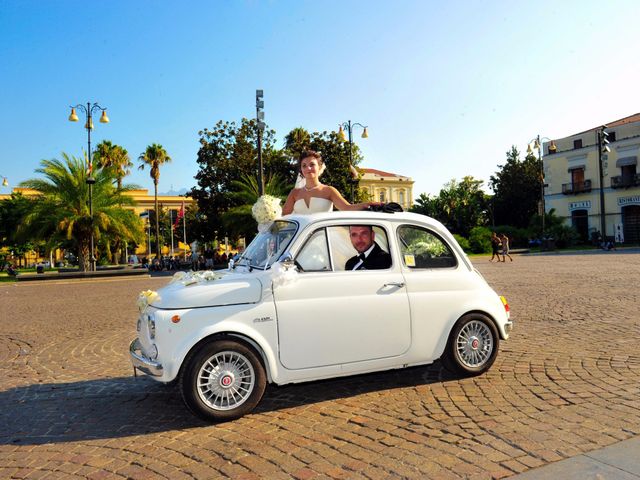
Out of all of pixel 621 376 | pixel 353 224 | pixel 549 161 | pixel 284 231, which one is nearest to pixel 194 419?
pixel 284 231

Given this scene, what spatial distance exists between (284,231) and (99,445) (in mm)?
2276

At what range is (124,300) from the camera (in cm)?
1408

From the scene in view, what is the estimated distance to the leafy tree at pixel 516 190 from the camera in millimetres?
59844

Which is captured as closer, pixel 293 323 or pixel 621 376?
pixel 293 323

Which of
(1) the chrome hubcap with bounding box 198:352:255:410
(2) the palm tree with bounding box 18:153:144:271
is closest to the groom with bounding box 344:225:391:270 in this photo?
(1) the chrome hubcap with bounding box 198:352:255:410

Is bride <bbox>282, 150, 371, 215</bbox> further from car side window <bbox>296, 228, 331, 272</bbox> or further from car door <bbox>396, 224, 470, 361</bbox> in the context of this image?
car side window <bbox>296, 228, 331, 272</bbox>

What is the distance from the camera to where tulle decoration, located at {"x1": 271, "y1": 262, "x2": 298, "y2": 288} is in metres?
4.11

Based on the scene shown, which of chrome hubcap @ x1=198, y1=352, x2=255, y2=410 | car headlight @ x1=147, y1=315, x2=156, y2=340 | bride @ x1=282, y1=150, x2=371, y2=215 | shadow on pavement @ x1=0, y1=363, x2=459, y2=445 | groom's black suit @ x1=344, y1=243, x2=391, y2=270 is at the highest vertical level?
bride @ x1=282, y1=150, x2=371, y2=215

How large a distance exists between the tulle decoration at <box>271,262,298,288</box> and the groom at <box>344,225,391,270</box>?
0.70m

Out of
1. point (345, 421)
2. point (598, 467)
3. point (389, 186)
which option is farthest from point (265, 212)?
point (389, 186)

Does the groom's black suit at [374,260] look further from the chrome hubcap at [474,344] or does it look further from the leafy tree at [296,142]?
the leafy tree at [296,142]

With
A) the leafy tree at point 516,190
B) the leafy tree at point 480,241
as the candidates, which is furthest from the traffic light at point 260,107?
the leafy tree at point 516,190

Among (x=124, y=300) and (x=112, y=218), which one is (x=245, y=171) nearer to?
(x=112, y=218)

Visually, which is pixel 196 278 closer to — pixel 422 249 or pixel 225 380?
pixel 225 380
